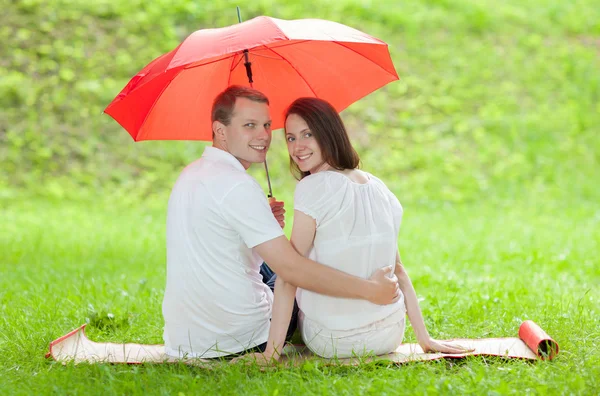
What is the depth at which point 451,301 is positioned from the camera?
6129 mm

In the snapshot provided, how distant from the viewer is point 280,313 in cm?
418

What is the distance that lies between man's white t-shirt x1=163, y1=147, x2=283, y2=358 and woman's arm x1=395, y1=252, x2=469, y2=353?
0.76 meters

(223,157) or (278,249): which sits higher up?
(223,157)

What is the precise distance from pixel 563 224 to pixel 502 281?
376cm

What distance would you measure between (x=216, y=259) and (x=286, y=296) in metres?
0.41

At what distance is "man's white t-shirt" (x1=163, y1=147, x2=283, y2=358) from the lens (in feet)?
13.6

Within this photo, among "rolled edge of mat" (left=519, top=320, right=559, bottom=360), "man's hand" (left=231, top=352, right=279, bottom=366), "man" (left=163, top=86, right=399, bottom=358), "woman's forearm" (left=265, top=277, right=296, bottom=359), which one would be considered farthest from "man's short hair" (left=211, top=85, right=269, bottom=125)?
"rolled edge of mat" (left=519, top=320, right=559, bottom=360)

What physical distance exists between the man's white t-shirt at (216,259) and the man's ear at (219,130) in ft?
0.28

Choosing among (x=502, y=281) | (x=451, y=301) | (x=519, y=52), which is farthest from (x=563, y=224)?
(x=519, y=52)

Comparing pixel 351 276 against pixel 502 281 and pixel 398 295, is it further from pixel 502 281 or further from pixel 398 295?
pixel 502 281

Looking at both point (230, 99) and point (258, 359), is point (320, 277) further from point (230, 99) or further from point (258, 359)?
point (230, 99)

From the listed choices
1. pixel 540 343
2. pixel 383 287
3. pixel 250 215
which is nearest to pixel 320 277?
pixel 383 287

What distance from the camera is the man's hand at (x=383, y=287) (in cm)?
420

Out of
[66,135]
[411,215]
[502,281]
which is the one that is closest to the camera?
[502,281]
